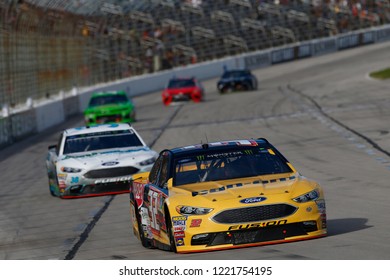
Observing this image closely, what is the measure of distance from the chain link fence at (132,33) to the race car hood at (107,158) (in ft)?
49.8

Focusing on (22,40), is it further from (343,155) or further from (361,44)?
(361,44)

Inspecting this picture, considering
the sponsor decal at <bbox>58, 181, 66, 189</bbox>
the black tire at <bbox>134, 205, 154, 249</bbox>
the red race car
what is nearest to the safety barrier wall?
the red race car

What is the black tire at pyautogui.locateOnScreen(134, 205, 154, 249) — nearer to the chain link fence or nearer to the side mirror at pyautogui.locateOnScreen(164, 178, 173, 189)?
the side mirror at pyautogui.locateOnScreen(164, 178, 173, 189)

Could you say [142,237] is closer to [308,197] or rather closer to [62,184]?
[308,197]

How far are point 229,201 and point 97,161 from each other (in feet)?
26.4

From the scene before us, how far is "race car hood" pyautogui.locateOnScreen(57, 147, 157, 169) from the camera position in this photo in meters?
17.8

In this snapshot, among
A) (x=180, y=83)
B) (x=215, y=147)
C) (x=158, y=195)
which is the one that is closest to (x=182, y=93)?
(x=180, y=83)

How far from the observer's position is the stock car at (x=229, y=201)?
10078 millimetres

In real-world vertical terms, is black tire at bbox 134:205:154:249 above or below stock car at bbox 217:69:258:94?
above

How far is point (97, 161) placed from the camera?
17.9m

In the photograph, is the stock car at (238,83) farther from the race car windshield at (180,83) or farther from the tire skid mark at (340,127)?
the tire skid mark at (340,127)

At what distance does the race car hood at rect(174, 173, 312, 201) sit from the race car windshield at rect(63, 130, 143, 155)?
319 inches
